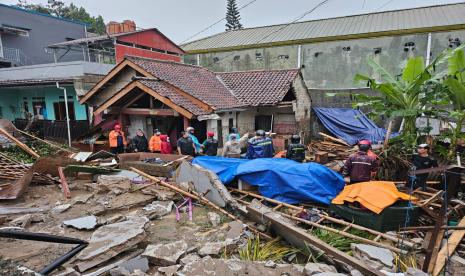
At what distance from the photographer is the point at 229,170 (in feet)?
28.4

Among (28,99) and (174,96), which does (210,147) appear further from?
(28,99)

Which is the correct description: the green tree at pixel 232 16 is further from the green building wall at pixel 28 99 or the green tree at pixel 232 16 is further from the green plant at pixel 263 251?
the green plant at pixel 263 251

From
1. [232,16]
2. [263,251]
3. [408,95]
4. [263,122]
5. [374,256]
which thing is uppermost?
[232,16]

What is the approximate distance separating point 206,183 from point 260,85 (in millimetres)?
9705

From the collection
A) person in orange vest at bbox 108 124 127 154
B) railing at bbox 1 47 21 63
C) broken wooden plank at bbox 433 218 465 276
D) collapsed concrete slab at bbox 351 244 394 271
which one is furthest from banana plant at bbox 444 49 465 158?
railing at bbox 1 47 21 63

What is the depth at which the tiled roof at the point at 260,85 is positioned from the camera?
15.2 metres

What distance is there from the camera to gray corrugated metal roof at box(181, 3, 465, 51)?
71.2ft

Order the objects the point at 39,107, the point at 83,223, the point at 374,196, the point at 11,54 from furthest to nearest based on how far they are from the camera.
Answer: the point at 11,54
the point at 39,107
the point at 83,223
the point at 374,196

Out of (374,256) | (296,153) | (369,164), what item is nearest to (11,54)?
(296,153)

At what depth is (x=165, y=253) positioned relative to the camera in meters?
5.07

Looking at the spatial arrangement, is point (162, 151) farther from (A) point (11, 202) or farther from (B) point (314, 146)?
(B) point (314, 146)

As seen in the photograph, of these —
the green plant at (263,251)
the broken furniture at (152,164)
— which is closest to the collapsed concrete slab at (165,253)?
the green plant at (263,251)

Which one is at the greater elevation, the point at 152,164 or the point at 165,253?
the point at 152,164

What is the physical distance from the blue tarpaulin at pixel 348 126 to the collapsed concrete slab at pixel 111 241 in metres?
12.5
